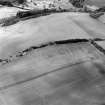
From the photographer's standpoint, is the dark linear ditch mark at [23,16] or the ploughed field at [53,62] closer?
the ploughed field at [53,62]

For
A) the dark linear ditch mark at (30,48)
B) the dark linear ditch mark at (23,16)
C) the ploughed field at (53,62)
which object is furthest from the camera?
the dark linear ditch mark at (23,16)

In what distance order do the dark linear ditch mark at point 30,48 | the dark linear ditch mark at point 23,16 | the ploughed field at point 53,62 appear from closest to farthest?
the ploughed field at point 53,62
the dark linear ditch mark at point 30,48
the dark linear ditch mark at point 23,16

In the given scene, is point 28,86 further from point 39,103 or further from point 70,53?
point 70,53

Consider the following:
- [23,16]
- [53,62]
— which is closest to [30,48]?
[53,62]

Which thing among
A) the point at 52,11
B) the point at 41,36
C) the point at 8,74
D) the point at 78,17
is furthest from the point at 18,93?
the point at 52,11

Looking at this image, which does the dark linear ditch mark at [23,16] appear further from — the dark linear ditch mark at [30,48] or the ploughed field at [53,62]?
the dark linear ditch mark at [30,48]

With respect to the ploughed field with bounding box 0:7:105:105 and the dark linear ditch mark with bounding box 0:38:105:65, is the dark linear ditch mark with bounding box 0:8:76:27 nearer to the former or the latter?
the ploughed field with bounding box 0:7:105:105

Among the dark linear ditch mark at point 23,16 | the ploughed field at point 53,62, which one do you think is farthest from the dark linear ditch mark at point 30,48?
the dark linear ditch mark at point 23,16

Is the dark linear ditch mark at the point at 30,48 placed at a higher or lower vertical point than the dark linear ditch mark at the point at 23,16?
lower
